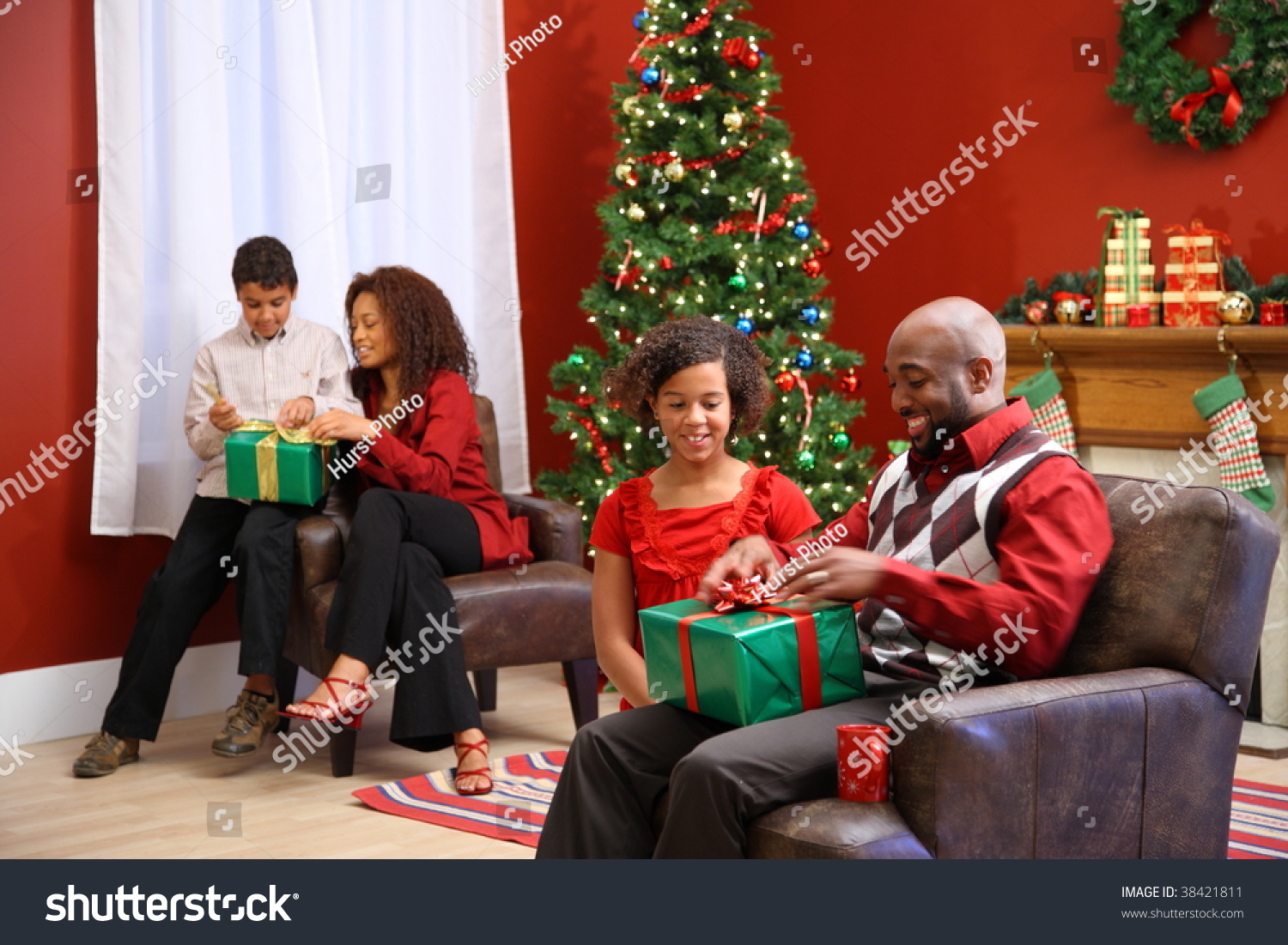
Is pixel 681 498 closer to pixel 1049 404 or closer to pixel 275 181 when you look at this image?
pixel 1049 404

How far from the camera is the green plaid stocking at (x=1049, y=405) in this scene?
3783 millimetres

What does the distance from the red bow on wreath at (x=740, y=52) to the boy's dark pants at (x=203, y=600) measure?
1792mm

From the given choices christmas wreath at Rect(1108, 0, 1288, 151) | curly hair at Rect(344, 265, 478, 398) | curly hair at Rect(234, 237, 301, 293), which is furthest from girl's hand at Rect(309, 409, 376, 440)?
christmas wreath at Rect(1108, 0, 1288, 151)

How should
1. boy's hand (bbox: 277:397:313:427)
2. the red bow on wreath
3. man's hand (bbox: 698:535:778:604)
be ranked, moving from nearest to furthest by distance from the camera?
1. man's hand (bbox: 698:535:778:604)
2. boy's hand (bbox: 277:397:313:427)
3. the red bow on wreath

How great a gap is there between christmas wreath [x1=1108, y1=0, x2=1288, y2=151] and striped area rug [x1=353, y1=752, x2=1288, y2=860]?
1.74 m

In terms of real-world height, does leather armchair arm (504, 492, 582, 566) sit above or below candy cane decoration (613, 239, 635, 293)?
below

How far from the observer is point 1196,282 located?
3566mm

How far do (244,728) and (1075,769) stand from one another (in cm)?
241

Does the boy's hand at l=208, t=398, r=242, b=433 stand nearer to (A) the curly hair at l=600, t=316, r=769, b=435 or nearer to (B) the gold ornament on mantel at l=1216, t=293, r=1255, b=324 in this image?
(A) the curly hair at l=600, t=316, r=769, b=435

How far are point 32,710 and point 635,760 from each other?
246 centimetres

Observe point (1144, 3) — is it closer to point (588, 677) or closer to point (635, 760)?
point (588, 677)

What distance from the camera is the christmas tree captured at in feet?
13.3

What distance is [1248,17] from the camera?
3535 mm

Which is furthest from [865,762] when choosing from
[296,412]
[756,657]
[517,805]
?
[296,412]
